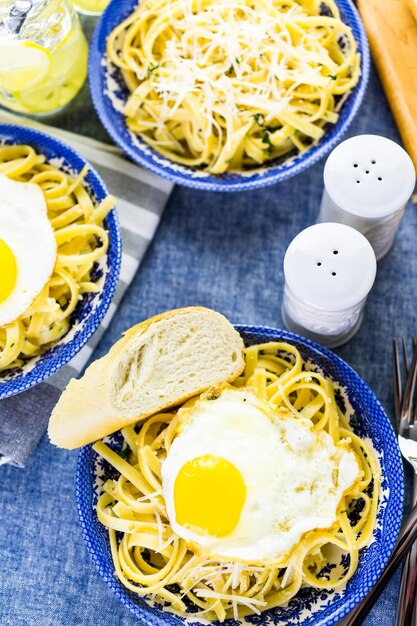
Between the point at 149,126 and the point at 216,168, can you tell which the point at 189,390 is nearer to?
the point at 216,168

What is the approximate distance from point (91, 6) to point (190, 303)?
131 cm

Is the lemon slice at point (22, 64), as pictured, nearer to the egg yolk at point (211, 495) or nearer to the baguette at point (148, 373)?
the baguette at point (148, 373)

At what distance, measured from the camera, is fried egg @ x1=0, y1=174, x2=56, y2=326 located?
2.77 meters

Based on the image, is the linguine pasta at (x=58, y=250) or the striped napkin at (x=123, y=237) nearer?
the linguine pasta at (x=58, y=250)

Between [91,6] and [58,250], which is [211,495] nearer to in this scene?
[58,250]

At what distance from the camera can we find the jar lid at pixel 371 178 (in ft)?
8.85

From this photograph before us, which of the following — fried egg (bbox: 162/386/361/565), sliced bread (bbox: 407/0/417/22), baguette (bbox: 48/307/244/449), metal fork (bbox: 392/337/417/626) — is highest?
sliced bread (bbox: 407/0/417/22)

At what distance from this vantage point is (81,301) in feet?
9.70

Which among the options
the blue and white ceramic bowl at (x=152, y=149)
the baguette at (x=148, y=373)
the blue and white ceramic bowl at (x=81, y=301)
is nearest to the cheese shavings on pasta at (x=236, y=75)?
the blue and white ceramic bowl at (x=152, y=149)

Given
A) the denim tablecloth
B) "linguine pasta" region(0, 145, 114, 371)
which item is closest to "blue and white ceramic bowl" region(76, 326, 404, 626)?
A: the denim tablecloth

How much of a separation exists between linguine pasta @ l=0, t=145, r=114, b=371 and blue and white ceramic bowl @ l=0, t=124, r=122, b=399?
0.03m

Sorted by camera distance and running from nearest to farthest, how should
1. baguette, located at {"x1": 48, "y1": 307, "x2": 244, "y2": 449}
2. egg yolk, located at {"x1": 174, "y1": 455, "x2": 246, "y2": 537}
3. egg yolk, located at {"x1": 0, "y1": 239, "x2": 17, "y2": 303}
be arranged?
egg yolk, located at {"x1": 174, "y1": 455, "x2": 246, "y2": 537} < baguette, located at {"x1": 48, "y1": 307, "x2": 244, "y2": 449} < egg yolk, located at {"x1": 0, "y1": 239, "x2": 17, "y2": 303}

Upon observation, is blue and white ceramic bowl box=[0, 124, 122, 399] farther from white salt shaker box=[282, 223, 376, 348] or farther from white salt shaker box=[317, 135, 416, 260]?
white salt shaker box=[317, 135, 416, 260]

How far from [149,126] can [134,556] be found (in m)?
1.58
